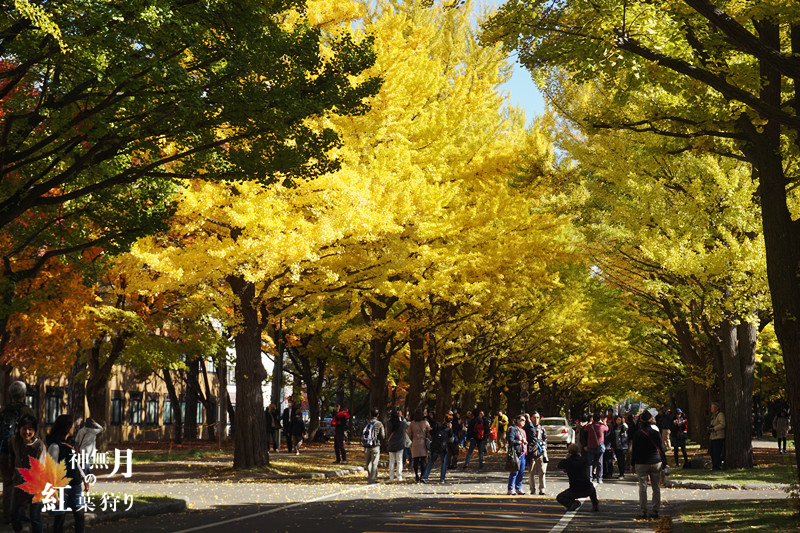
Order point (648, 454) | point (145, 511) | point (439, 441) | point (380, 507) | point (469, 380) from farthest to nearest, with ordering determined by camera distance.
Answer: point (469, 380), point (439, 441), point (380, 507), point (648, 454), point (145, 511)

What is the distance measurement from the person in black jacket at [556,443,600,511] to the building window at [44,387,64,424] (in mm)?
30949

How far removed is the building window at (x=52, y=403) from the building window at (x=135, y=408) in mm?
6753

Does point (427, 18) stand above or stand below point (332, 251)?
above

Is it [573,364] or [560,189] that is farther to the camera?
[573,364]

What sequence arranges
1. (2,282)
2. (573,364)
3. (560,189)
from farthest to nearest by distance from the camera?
(573,364)
(560,189)
(2,282)

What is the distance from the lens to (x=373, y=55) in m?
12.4

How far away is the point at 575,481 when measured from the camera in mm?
14320

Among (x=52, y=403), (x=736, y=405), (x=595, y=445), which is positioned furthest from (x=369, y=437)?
(x=52, y=403)

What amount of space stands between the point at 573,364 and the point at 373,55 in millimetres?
39326

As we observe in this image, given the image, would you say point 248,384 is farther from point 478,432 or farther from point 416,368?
point 478,432

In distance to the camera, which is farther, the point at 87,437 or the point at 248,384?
the point at 248,384

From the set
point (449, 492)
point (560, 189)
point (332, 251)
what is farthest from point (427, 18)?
point (449, 492)

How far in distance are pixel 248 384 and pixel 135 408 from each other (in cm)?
2867

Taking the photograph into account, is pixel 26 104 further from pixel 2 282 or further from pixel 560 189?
pixel 560 189
